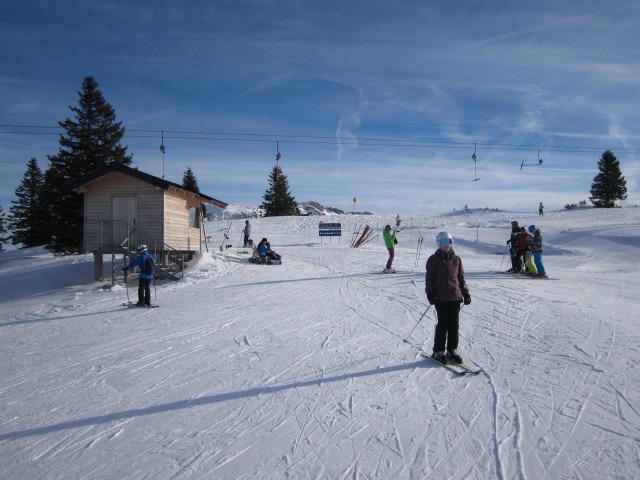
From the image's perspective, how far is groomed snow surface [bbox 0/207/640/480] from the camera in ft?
11.3

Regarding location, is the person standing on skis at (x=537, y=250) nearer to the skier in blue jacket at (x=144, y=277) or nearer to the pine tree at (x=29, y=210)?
the skier in blue jacket at (x=144, y=277)

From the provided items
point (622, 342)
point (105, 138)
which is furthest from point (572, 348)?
point (105, 138)

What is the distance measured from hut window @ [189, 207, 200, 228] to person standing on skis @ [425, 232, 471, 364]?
16599 mm

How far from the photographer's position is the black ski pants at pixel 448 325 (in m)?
5.58

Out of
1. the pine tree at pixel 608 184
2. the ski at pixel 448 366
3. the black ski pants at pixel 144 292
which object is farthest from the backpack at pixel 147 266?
the pine tree at pixel 608 184

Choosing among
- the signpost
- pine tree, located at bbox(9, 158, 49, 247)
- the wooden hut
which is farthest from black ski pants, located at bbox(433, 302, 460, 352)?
pine tree, located at bbox(9, 158, 49, 247)

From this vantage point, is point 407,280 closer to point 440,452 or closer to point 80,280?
point 440,452

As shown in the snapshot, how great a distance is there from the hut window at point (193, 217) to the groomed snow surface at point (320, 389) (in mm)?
9221

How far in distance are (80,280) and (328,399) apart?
53.9ft

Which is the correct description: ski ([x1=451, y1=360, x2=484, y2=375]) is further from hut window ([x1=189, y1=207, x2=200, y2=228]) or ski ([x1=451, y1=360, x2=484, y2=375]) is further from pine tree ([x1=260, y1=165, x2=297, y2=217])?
pine tree ([x1=260, y1=165, x2=297, y2=217])

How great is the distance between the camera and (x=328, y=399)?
15.2 feet

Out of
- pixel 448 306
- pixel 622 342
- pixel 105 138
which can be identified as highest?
pixel 105 138

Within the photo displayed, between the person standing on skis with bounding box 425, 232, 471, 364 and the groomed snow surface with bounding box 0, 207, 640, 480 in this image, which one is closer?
the groomed snow surface with bounding box 0, 207, 640, 480

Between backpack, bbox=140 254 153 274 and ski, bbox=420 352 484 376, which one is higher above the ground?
backpack, bbox=140 254 153 274
